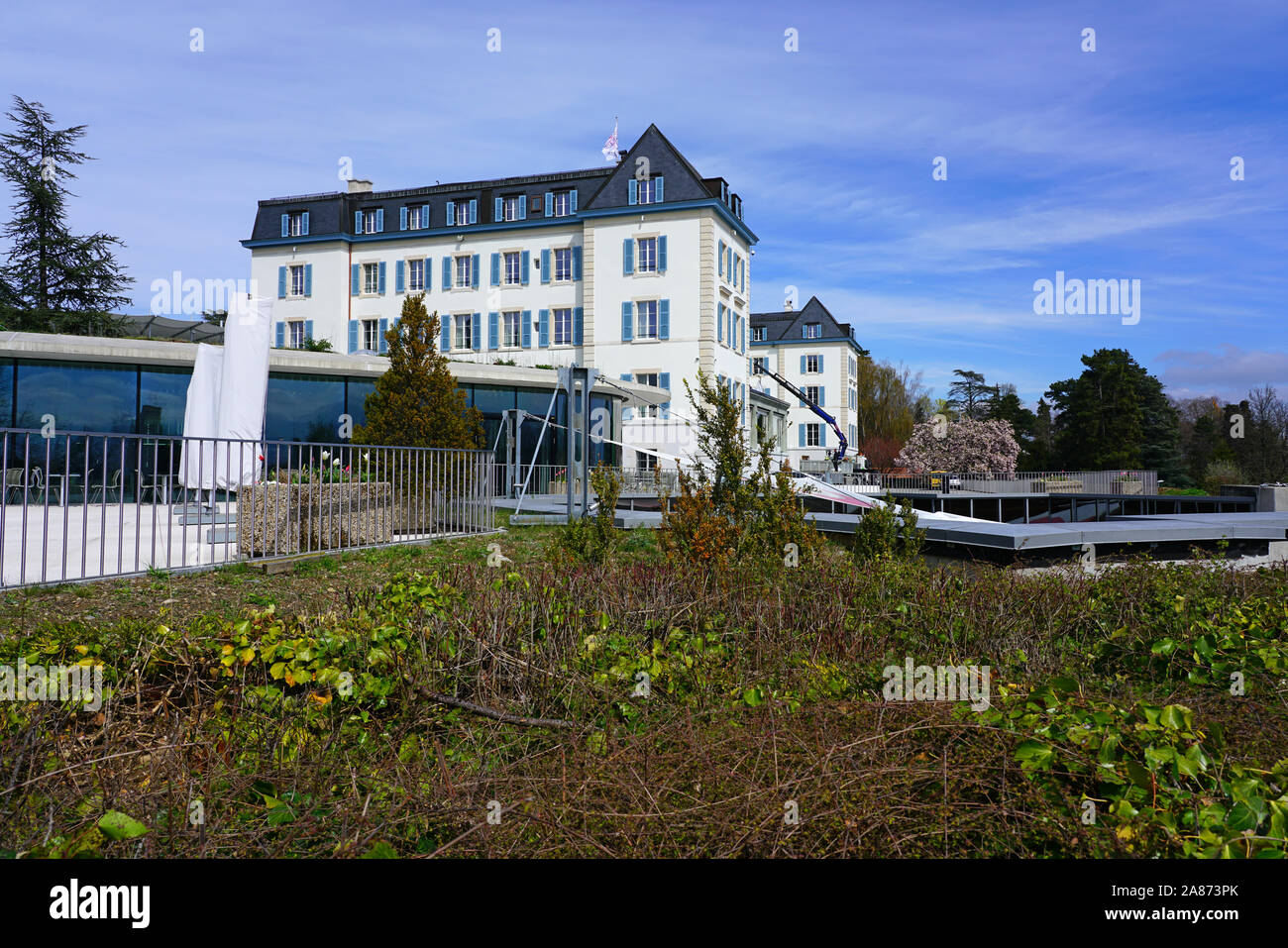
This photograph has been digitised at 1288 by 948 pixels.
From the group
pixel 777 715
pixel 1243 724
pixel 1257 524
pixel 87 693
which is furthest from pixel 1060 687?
pixel 1257 524

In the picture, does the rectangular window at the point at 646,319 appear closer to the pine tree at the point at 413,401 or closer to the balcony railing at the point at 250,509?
the pine tree at the point at 413,401

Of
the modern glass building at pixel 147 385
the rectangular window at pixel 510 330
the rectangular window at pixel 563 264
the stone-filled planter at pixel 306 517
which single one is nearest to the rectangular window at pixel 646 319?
the rectangular window at pixel 563 264

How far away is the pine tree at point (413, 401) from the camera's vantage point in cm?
1300

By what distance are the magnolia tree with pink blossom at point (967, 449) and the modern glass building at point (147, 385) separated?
29469mm

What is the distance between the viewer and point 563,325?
128 feet

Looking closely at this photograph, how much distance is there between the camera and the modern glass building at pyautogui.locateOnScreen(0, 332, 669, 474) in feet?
57.7

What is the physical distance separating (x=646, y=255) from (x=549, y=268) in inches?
204

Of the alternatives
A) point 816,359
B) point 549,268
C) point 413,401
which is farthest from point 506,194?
point 413,401

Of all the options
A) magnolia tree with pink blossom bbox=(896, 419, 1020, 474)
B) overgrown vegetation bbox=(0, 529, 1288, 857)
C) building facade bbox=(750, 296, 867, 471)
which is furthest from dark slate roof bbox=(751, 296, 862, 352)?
overgrown vegetation bbox=(0, 529, 1288, 857)

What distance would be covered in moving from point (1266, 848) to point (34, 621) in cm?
661

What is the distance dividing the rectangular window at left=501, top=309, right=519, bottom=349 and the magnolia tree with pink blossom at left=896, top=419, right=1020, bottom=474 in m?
24.2

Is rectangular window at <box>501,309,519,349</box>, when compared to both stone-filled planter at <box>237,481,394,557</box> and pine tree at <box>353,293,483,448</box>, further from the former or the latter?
stone-filled planter at <box>237,481,394,557</box>

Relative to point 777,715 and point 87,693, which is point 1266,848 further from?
point 87,693

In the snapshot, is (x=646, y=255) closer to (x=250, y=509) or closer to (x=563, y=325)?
(x=563, y=325)
